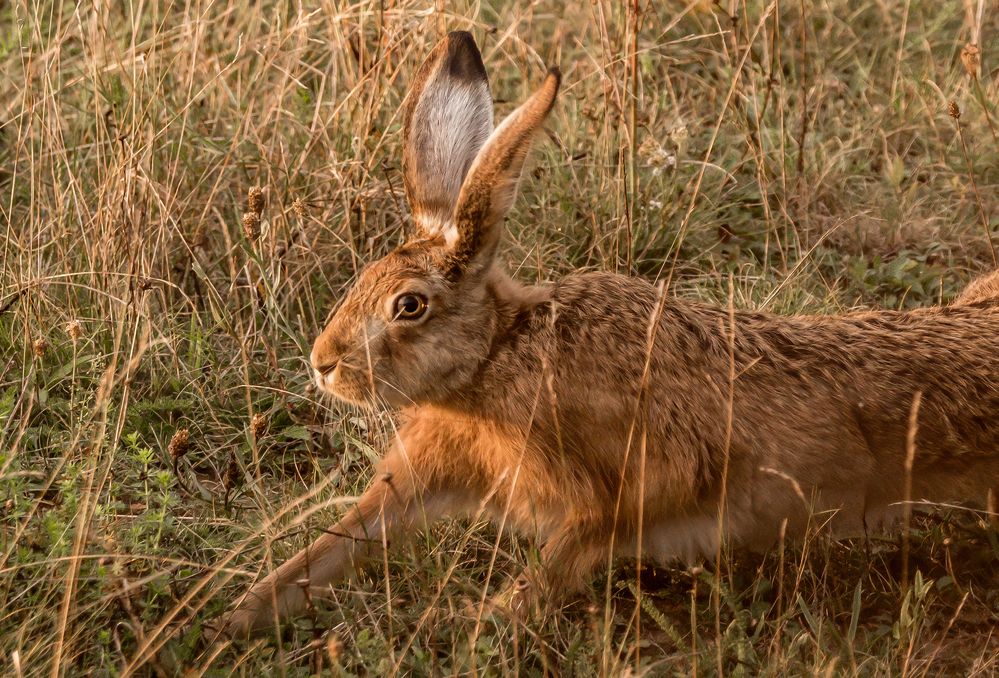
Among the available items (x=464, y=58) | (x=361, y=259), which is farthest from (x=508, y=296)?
(x=361, y=259)

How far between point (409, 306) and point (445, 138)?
2.15 ft

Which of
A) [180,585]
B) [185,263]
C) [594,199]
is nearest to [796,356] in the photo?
[594,199]

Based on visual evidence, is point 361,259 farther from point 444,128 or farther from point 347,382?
point 347,382

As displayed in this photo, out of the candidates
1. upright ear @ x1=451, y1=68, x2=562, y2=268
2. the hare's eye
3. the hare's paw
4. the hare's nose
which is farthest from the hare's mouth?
the hare's paw

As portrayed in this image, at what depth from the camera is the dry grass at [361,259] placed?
3926 millimetres

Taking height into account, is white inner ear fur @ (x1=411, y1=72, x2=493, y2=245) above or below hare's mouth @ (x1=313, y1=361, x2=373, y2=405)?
above

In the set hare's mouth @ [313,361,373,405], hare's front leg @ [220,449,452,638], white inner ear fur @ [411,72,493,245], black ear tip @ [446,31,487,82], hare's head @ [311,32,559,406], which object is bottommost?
hare's front leg @ [220,449,452,638]

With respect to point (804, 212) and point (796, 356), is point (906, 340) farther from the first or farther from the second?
point (804, 212)

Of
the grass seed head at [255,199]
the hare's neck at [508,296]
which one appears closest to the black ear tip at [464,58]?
the hare's neck at [508,296]

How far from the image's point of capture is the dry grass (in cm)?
393

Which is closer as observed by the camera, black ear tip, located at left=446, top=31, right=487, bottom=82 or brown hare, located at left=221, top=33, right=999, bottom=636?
brown hare, located at left=221, top=33, right=999, bottom=636

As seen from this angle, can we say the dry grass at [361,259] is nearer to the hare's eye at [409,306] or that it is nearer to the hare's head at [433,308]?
the hare's head at [433,308]

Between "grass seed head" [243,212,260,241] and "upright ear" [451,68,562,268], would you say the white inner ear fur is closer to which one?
"upright ear" [451,68,562,268]

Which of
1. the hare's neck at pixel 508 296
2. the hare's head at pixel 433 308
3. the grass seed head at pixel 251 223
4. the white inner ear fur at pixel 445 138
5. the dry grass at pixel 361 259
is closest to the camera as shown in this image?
the dry grass at pixel 361 259
